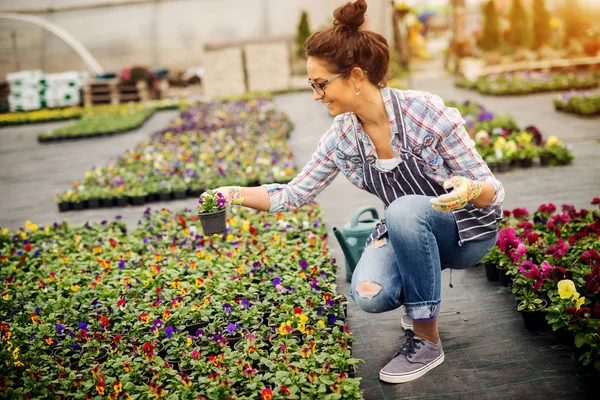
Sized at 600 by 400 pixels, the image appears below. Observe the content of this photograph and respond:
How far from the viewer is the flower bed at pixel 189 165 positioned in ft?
20.9

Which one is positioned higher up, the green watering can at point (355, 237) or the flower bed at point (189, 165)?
the flower bed at point (189, 165)

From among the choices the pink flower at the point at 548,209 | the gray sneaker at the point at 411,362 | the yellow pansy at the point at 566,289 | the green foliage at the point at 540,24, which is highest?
the green foliage at the point at 540,24

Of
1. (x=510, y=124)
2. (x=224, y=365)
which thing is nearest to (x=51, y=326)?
(x=224, y=365)

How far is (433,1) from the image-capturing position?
4800 cm

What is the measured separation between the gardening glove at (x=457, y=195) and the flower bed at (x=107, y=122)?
10.2 m

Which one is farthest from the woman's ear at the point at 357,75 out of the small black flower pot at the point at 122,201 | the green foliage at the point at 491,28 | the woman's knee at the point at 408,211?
the green foliage at the point at 491,28

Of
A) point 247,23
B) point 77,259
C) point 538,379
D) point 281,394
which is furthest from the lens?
point 247,23

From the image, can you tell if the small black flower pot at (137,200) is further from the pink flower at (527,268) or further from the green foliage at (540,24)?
the green foliage at (540,24)

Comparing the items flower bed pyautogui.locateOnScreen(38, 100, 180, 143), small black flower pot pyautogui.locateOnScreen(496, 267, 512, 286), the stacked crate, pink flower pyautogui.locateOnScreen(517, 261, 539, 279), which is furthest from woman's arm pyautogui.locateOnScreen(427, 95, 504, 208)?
the stacked crate

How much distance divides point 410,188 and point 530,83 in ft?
33.0

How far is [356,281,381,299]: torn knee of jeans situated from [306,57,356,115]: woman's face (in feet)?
2.34

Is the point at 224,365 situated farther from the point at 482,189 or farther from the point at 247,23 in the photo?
the point at 247,23

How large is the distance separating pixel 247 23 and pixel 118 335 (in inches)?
695

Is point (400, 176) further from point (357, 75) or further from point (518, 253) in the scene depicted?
point (518, 253)
